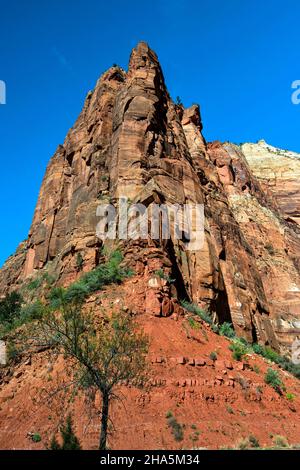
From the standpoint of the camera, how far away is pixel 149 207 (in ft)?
94.1

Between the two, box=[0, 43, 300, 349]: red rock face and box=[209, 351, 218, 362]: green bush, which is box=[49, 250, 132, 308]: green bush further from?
box=[209, 351, 218, 362]: green bush

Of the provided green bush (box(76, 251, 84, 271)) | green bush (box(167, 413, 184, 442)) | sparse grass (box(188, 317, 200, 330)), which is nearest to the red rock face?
green bush (box(76, 251, 84, 271))

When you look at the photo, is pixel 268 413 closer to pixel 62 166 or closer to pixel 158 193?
pixel 158 193

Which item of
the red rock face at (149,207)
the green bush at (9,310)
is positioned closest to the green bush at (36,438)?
the red rock face at (149,207)

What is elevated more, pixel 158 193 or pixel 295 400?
pixel 158 193

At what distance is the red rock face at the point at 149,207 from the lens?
101 ft

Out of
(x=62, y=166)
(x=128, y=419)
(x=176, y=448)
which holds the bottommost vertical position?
(x=176, y=448)

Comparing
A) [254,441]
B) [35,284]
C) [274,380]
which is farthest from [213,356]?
[35,284]

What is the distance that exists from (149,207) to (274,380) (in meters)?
13.3

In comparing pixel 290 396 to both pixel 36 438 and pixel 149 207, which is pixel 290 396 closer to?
pixel 36 438

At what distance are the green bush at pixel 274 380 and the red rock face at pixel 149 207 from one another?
586cm

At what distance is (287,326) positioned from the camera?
1859 inches
